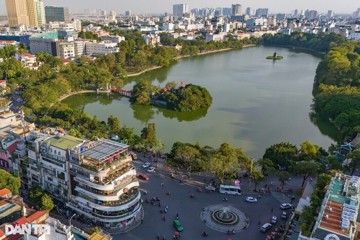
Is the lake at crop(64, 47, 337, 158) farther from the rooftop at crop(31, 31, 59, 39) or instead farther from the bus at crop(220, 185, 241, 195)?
the rooftop at crop(31, 31, 59, 39)

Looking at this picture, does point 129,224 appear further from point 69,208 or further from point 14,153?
point 14,153

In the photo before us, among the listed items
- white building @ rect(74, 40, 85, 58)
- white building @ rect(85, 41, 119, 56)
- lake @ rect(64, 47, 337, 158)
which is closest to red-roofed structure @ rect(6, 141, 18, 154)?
lake @ rect(64, 47, 337, 158)

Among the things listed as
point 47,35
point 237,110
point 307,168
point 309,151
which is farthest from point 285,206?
point 47,35

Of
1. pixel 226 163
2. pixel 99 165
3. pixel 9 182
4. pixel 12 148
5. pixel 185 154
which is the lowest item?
pixel 185 154

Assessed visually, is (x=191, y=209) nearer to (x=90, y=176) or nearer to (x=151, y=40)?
(x=90, y=176)
